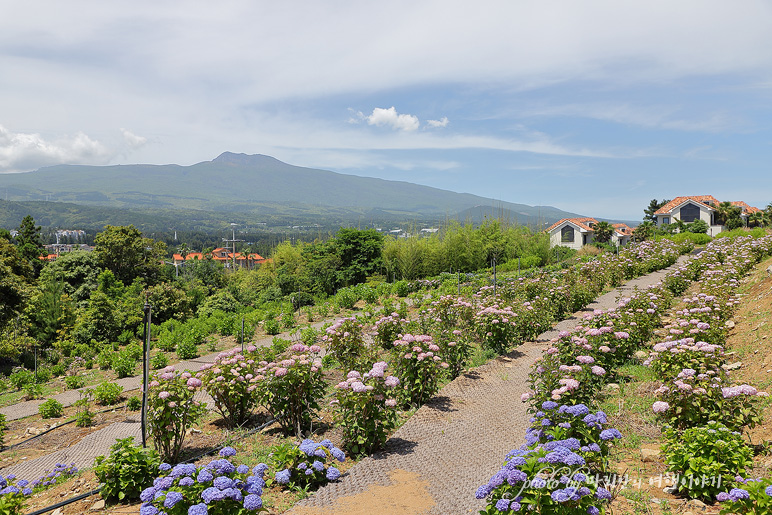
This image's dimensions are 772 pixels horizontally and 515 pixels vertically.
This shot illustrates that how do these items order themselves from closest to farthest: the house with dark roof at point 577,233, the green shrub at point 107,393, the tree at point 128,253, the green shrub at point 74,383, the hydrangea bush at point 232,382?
the hydrangea bush at point 232,382 → the green shrub at point 107,393 → the green shrub at point 74,383 → the tree at point 128,253 → the house with dark roof at point 577,233

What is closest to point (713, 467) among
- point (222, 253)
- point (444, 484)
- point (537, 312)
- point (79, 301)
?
point (444, 484)

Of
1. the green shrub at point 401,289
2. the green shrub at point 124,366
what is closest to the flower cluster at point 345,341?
the green shrub at point 124,366

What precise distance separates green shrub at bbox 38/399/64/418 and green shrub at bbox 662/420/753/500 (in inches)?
376

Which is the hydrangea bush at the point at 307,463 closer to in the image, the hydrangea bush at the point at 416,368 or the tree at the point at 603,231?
the hydrangea bush at the point at 416,368

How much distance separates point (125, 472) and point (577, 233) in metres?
49.4

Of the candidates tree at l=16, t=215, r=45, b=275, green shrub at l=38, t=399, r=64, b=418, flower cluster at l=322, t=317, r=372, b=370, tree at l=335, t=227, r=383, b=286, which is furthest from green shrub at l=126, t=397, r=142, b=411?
tree at l=16, t=215, r=45, b=275

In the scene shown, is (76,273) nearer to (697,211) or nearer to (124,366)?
(124,366)

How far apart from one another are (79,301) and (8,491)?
22667 mm

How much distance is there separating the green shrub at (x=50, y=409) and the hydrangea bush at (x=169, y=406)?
4.66m

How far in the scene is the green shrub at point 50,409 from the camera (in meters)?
8.18

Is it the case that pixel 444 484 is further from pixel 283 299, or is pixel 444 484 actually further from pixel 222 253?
pixel 222 253

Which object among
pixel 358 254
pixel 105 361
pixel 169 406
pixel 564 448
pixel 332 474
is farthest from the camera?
pixel 358 254

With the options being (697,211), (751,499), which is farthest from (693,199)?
(751,499)

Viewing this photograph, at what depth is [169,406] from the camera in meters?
4.74
